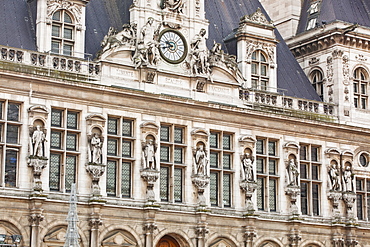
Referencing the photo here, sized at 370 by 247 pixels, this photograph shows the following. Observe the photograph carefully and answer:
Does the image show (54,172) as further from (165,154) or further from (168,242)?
(168,242)

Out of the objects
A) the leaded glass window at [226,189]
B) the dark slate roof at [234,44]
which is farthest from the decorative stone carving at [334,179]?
the leaded glass window at [226,189]

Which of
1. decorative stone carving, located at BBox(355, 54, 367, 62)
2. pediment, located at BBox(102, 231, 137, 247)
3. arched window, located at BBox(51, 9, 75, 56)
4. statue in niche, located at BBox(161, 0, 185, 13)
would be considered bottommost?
pediment, located at BBox(102, 231, 137, 247)

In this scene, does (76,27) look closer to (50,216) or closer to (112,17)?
(112,17)

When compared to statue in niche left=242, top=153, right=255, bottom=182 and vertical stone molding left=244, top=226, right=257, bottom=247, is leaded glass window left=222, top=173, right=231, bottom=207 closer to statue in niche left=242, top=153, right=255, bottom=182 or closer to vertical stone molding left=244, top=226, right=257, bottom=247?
statue in niche left=242, top=153, right=255, bottom=182

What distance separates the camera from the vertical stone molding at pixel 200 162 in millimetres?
33750

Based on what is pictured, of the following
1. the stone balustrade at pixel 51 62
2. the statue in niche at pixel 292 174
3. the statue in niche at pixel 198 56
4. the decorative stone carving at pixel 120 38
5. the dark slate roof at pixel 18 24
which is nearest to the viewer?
the stone balustrade at pixel 51 62

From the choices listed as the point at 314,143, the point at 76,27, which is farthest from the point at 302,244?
the point at 76,27

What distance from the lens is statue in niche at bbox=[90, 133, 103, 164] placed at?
31.5 metres

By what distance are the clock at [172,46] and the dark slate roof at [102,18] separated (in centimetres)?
170

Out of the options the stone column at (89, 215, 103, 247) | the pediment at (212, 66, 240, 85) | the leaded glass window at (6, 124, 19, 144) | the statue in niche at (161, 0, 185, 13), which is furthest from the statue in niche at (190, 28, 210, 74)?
the leaded glass window at (6, 124, 19, 144)

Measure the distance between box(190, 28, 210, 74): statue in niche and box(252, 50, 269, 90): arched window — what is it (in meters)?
Answer: 3.24

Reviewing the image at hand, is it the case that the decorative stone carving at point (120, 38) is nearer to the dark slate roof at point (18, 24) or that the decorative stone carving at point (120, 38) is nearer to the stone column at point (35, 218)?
the dark slate roof at point (18, 24)

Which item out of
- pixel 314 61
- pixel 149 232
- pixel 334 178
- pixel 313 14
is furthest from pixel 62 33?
pixel 313 14

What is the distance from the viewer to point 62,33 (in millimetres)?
32656
